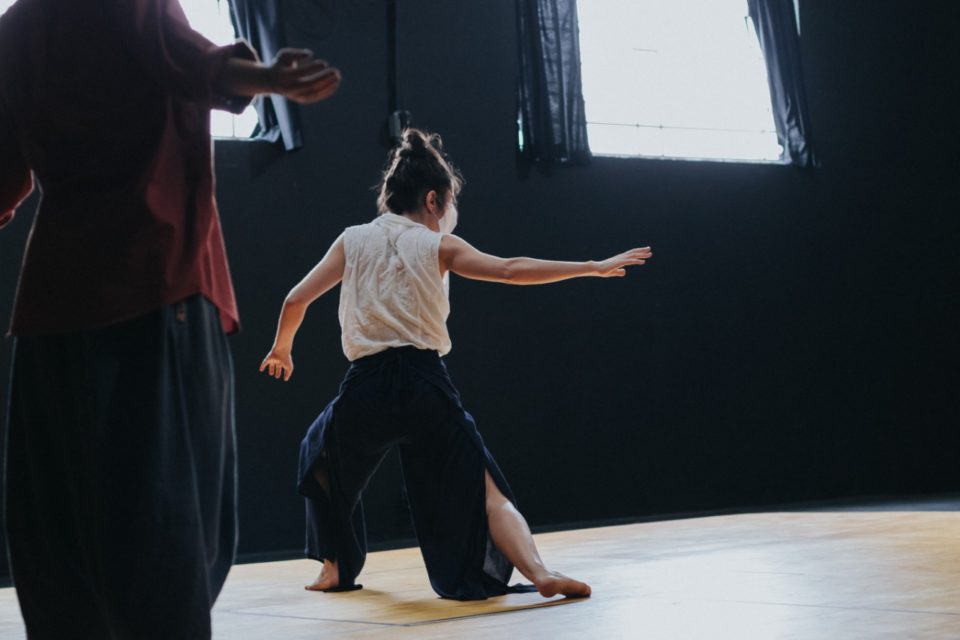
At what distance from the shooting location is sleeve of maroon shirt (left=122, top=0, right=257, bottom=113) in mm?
1488

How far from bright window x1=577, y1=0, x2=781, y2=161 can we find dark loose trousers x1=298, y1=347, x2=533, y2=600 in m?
3.63

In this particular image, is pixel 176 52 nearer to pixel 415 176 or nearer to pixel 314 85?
pixel 314 85

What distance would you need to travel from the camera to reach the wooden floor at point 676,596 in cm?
268

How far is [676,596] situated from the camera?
126 inches

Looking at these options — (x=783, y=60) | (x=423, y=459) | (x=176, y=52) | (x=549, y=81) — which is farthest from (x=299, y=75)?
(x=783, y=60)

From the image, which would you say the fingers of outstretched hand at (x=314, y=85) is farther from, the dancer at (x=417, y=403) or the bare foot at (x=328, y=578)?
the bare foot at (x=328, y=578)

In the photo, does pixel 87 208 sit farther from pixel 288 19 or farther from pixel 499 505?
pixel 288 19

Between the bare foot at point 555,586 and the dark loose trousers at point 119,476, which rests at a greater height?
the dark loose trousers at point 119,476

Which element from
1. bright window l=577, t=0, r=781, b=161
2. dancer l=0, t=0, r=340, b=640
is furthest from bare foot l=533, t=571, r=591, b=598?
bright window l=577, t=0, r=781, b=161

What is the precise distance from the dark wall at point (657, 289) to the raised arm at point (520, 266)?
2611 mm

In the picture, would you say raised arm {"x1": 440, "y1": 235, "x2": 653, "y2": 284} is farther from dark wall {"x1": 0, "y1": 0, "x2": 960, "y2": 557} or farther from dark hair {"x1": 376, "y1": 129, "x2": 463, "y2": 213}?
dark wall {"x1": 0, "y1": 0, "x2": 960, "y2": 557}

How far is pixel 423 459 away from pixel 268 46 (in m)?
2.95

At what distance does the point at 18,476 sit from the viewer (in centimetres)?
159

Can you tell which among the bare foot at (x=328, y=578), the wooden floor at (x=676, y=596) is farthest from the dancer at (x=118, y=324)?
the bare foot at (x=328, y=578)
